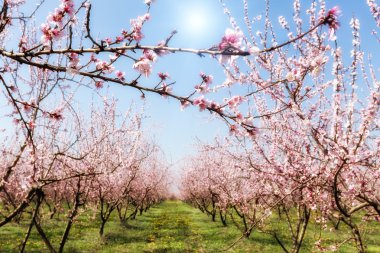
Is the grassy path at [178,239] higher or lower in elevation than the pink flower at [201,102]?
lower

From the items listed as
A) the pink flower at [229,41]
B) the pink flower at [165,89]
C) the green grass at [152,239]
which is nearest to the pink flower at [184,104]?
the pink flower at [165,89]

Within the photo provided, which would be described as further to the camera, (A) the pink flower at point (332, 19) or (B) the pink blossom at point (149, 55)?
(B) the pink blossom at point (149, 55)

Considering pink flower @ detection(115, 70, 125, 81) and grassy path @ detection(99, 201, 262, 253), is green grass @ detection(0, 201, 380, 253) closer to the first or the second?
grassy path @ detection(99, 201, 262, 253)

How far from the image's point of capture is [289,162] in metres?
7.29

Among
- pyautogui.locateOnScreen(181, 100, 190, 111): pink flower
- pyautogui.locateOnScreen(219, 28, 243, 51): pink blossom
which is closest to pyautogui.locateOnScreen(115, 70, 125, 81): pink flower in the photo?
pyautogui.locateOnScreen(181, 100, 190, 111): pink flower

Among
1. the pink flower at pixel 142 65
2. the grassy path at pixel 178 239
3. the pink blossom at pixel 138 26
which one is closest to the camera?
the pink flower at pixel 142 65

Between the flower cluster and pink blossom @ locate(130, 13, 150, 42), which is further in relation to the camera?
pink blossom @ locate(130, 13, 150, 42)

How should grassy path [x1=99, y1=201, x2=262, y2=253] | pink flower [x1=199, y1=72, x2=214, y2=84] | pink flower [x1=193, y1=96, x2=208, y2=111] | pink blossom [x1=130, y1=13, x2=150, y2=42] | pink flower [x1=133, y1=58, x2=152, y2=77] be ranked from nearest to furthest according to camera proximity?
pink flower [x1=133, y1=58, x2=152, y2=77], pink flower [x1=193, y1=96, x2=208, y2=111], pink blossom [x1=130, y1=13, x2=150, y2=42], pink flower [x1=199, y1=72, x2=214, y2=84], grassy path [x1=99, y1=201, x2=262, y2=253]

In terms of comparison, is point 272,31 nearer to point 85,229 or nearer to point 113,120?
point 113,120

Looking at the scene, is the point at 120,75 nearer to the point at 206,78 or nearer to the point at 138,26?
the point at 138,26

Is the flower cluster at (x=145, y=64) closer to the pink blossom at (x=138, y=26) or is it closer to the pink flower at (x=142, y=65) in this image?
the pink flower at (x=142, y=65)

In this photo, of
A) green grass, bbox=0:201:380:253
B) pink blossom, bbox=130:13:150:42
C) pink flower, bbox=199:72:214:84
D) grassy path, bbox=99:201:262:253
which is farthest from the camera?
grassy path, bbox=99:201:262:253

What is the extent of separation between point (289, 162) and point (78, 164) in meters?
10.3

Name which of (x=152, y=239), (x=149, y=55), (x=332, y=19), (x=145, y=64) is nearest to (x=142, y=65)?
(x=145, y=64)
